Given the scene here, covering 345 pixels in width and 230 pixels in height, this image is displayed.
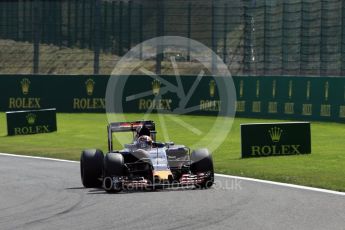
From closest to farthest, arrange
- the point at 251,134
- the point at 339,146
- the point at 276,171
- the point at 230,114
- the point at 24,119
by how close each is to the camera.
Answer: the point at 276,171 → the point at 251,134 → the point at 339,146 → the point at 24,119 → the point at 230,114

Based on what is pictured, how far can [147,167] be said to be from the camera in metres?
15.4

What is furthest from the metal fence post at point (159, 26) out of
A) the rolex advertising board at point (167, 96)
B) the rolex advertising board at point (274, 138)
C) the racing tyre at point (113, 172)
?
the racing tyre at point (113, 172)

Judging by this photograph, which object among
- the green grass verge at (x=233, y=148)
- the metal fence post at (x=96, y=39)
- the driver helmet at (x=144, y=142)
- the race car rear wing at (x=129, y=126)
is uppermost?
the metal fence post at (x=96, y=39)

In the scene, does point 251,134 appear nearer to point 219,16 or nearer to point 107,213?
point 107,213

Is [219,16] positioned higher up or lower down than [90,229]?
higher up

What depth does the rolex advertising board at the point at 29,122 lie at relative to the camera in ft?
105

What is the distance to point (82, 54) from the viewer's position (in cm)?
5750

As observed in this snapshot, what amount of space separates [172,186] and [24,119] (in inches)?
719

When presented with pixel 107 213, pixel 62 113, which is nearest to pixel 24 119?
pixel 62 113

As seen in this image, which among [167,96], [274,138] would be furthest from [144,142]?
[167,96]

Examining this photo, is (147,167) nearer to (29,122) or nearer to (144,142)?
(144,142)

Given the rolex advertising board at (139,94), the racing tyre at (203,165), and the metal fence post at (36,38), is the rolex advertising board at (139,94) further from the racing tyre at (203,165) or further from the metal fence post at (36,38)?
the racing tyre at (203,165)

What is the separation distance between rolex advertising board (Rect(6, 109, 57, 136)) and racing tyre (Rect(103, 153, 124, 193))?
17.2 metres

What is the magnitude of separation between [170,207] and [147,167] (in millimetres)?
2386
